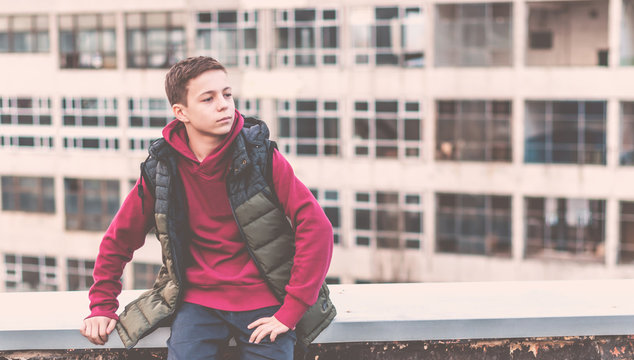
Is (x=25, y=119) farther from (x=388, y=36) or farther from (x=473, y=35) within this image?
(x=473, y=35)

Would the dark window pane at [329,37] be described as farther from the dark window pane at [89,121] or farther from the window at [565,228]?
the dark window pane at [89,121]

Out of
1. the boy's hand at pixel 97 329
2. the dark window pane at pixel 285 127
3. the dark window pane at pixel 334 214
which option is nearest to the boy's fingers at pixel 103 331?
the boy's hand at pixel 97 329

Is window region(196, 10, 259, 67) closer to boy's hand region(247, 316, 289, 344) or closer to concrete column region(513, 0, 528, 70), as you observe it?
concrete column region(513, 0, 528, 70)

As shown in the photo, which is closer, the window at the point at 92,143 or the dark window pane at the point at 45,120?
the window at the point at 92,143

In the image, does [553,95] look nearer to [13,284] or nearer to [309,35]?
[309,35]

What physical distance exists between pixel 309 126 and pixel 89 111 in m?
7.39

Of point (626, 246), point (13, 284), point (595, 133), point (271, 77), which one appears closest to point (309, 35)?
point (271, 77)

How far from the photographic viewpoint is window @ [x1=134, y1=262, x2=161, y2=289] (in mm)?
24422

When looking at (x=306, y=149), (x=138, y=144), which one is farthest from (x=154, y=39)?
(x=306, y=149)

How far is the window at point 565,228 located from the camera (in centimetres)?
2097

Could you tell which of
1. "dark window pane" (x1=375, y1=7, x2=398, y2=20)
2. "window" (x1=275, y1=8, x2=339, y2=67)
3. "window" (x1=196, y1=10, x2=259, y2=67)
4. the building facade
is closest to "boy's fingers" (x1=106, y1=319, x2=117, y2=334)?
the building facade

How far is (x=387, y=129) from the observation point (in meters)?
22.2

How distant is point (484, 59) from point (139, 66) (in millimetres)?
10655

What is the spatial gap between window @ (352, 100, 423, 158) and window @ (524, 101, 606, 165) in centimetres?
310
